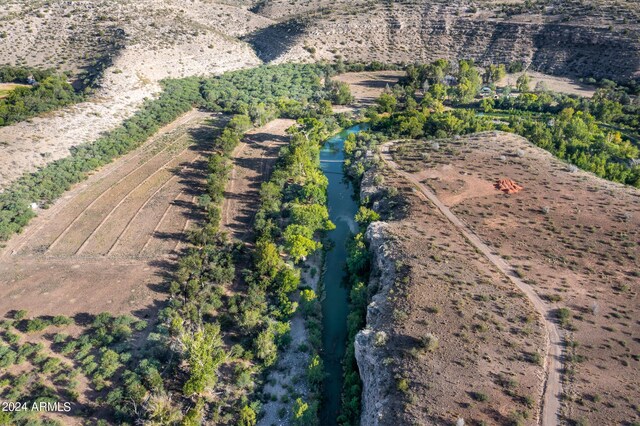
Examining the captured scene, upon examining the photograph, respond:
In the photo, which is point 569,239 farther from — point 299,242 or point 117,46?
point 117,46

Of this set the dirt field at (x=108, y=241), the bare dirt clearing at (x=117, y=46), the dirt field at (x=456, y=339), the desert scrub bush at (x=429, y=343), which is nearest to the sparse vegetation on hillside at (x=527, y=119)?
the dirt field at (x=456, y=339)

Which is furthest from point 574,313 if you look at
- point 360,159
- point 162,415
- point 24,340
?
point 24,340

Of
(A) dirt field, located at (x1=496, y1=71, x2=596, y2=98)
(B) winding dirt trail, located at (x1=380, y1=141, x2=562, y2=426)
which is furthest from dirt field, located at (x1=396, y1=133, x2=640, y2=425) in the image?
(A) dirt field, located at (x1=496, y1=71, x2=596, y2=98)

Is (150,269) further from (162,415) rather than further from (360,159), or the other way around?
(360,159)

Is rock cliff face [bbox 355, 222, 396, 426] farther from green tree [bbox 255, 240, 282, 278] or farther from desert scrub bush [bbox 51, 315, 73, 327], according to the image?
desert scrub bush [bbox 51, 315, 73, 327]

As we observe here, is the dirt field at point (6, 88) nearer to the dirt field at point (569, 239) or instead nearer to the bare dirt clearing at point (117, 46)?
the bare dirt clearing at point (117, 46)
